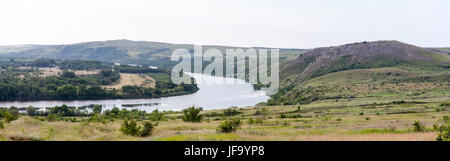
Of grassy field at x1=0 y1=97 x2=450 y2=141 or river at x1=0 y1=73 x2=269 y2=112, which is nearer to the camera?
grassy field at x1=0 y1=97 x2=450 y2=141

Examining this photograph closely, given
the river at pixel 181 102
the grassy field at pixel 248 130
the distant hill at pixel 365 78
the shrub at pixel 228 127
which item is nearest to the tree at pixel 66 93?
the river at pixel 181 102

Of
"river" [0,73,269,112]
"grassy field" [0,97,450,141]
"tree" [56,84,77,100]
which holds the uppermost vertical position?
"grassy field" [0,97,450,141]

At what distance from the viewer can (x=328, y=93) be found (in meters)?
123

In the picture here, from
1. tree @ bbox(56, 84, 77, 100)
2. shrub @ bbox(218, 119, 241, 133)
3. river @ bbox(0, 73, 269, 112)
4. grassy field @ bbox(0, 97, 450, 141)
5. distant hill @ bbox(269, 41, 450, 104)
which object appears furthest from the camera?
tree @ bbox(56, 84, 77, 100)

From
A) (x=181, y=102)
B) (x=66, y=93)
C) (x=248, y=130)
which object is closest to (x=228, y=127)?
(x=248, y=130)

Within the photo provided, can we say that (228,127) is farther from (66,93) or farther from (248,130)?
(66,93)

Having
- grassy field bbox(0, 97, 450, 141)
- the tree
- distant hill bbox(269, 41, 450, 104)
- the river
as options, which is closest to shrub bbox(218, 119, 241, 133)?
grassy field bbox(0, 97, 450, 141)

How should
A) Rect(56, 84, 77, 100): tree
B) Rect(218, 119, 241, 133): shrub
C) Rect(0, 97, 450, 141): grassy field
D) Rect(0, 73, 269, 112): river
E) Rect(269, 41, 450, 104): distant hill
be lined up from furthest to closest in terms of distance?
Rect(56, 84, 77, 100): tree < Rect(0, 73, 269, 112): river < Rect(269, 41, 450, 104): distant hill < Rect(218, 119, 241, 133): shrub < Rect(0, 97, 450, 141): grassy field

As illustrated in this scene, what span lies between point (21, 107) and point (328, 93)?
111419 mm

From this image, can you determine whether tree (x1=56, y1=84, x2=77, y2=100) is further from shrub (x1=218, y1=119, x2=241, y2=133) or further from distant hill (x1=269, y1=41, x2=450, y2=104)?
shrub (x1=218, y1=119, x2=241, y2=133)

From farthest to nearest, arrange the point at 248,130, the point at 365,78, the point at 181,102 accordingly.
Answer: the point at 365,78, the point at 181,102, the point at 248,130

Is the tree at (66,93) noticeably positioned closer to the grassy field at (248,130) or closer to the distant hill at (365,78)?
the distant hill at (365,78)

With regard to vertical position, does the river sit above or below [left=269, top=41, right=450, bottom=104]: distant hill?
below
